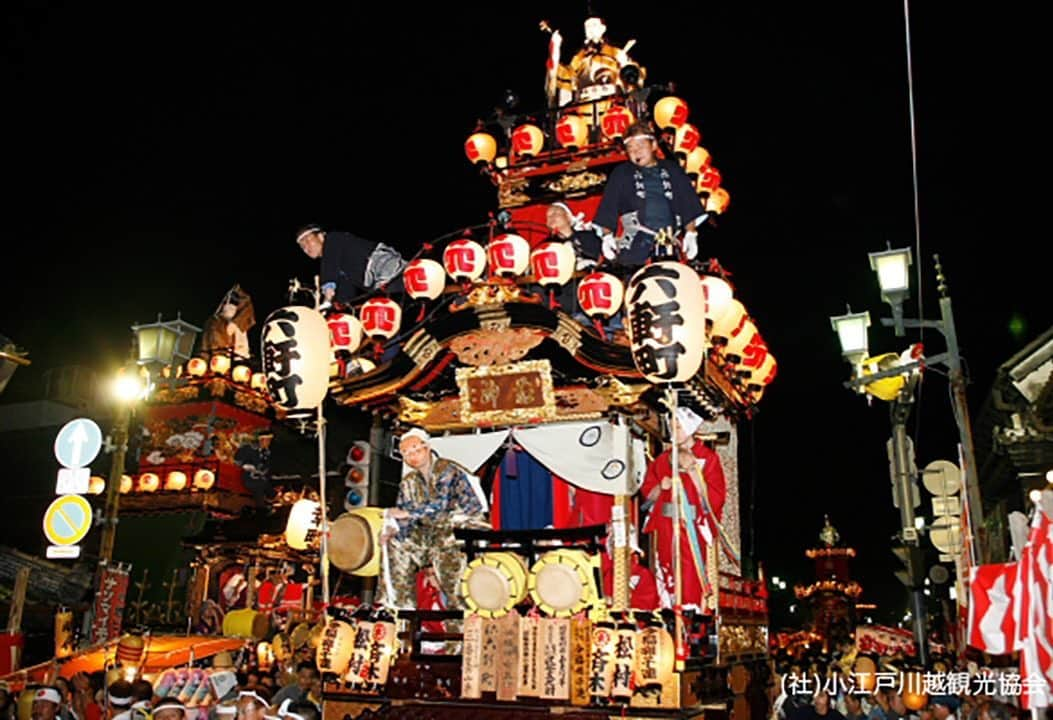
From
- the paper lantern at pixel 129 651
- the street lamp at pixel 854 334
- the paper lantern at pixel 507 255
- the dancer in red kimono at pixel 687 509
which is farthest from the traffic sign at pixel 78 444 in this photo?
the street lamp at pixel 854 334

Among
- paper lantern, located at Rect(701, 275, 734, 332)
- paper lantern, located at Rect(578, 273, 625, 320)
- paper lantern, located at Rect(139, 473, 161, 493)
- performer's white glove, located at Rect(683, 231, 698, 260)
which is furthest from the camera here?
paper lantern, located at Rect(139, 473, 161, 493)

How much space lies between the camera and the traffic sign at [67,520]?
14.6 meters

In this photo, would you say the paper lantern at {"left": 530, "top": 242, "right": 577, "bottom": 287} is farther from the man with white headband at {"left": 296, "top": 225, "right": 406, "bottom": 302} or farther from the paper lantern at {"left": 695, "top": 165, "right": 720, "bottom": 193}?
the paper lantern at {"left": 695, "top": 165, "right": 720, "bottom": 193}

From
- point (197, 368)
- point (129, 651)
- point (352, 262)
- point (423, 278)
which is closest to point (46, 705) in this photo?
point (129, 651)

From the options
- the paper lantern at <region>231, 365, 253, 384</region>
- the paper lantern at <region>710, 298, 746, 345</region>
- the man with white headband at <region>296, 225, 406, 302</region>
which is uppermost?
the paper lantern at <region>231, 365, 253, 384</region>

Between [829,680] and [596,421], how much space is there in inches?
188

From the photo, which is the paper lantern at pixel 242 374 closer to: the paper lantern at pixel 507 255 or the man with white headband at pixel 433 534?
the paper lantern at pixel 507 255

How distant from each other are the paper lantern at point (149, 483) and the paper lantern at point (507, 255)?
19546mm

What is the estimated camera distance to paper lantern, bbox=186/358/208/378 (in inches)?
1138

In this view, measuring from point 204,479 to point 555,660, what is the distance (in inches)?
796

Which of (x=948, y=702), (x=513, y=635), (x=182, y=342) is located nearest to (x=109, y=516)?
(x=182, y=342)

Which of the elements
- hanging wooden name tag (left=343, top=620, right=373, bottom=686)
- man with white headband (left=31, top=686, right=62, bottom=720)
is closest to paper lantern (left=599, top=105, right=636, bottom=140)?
Answer: hanging wooden name tag (left=343, top=620, right=373, bottom=686)

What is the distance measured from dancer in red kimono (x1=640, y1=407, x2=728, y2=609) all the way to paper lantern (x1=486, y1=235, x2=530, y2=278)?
3.49m

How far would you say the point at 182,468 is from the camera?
27.2 m
